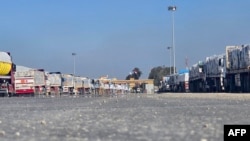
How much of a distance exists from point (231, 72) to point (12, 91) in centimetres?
2129

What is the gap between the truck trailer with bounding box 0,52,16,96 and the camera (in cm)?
5661

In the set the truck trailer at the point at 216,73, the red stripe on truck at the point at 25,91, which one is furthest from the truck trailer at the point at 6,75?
the truck trailer at the point at 216,73

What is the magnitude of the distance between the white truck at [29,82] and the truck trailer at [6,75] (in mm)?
1115

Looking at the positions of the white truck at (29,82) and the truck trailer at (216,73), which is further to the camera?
the white truck at (29,82)

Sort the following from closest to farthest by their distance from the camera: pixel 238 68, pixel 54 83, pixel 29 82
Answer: pixel 238 68 < pixel 29 82 < pixel 54 83

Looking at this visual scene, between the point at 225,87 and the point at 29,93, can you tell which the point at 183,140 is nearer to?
the point at 225,87

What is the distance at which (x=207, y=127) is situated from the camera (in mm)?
9008

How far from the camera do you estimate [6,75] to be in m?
59.0

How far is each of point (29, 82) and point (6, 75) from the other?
15.4 ft

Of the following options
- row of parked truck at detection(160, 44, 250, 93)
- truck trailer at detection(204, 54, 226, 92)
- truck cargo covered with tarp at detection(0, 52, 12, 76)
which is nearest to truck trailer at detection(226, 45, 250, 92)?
row of parked truck at detection(160, 44, 250, 93)

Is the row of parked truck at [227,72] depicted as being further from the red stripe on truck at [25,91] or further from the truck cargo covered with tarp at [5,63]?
the truck cargo covered with tarp at [5,63]

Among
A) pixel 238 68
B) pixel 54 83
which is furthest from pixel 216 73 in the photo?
pixel 54 83

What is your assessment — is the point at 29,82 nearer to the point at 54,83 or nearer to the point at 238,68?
the point at 54,83

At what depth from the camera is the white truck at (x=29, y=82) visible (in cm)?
6156
